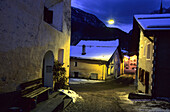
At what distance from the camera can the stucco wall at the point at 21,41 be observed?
13.4 ft

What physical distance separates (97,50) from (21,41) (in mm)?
17518

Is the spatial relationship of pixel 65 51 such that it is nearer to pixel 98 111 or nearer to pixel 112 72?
pixel 98 111

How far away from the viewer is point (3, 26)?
13.0 ft

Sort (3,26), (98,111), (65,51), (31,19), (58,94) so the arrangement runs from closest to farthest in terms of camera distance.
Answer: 1. (3,26)
2. (31,19)
3. (98,111)
4. (58,94)
5. (65,51)

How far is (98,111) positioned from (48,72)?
12.3 ft

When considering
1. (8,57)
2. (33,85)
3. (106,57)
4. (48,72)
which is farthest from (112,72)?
(8,57)

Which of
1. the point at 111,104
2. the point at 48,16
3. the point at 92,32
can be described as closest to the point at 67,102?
the point at 111,104

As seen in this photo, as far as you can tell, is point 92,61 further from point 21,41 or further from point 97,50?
point 21,41

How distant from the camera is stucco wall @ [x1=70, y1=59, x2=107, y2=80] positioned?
63.1ft

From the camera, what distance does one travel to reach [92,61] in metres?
19.8

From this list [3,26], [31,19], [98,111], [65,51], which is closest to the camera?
[3,26]

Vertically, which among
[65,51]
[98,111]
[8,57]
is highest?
[65,51]

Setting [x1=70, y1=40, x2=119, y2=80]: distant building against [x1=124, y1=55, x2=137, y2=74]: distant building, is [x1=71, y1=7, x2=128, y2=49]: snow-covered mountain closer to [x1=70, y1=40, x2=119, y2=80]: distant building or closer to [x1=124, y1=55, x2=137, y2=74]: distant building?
[x1=124, y1=55, x2=137, y2=74]: distant building

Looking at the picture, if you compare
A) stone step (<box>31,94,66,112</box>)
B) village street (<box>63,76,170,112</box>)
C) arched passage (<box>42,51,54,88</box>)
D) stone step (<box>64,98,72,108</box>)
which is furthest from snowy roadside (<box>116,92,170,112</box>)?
arched passage (<box>42,51,54,88</box>)
